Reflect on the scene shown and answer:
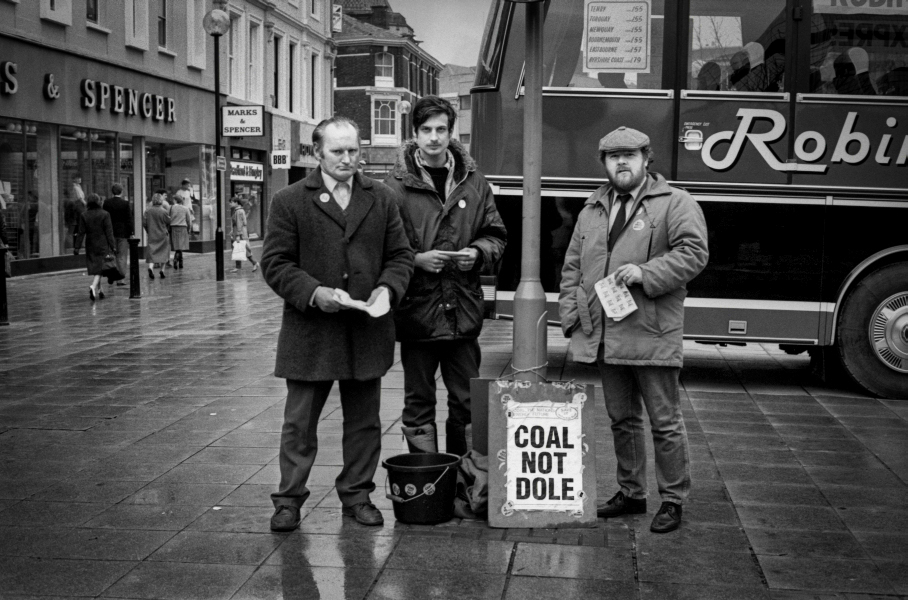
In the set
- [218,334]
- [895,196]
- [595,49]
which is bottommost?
[218,334]

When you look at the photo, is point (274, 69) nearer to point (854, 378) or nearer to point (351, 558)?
point (854, 378)

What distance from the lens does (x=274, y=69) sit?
4041 cm

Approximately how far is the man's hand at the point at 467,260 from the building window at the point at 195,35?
26.5 m

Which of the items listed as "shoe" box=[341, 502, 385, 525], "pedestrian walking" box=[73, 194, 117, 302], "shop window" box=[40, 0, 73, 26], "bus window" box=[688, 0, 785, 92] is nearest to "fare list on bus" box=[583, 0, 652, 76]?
"bus window" box=[688, 0, 785, 92]

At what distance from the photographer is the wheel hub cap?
30.3 feet

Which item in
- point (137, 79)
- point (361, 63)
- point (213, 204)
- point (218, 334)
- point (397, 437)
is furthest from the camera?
point (361, 63)

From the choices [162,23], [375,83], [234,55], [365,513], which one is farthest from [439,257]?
[375,83]

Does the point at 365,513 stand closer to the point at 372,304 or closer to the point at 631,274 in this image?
the point at 372,304

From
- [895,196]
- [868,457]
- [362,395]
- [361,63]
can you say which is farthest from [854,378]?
[361,63]

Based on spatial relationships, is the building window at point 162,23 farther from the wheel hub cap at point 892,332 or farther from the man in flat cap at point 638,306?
the man in flat cap at point 638,306

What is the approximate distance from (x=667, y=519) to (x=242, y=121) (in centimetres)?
1995

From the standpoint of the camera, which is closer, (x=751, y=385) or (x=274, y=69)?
(x=751, y=385)

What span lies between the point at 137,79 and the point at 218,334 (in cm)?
1599

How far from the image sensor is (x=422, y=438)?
5777 millimetres
